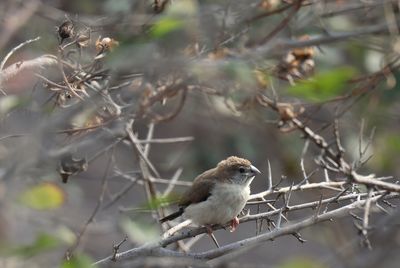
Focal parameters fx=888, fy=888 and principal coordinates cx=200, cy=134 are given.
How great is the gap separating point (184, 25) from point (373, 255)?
A: 1698mm

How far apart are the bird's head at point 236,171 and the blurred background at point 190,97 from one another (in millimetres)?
349

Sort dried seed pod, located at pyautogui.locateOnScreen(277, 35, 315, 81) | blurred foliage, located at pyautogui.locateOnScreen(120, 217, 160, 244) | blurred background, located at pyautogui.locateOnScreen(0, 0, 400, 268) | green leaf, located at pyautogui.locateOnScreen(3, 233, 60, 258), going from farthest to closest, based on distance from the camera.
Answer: dried seed pod, located at pyautogui.locateOnScreen(277, 35, 315, 81) < blurred foliage, located at pyautogui.locateOnScreen(120, 217, 160, 244) < blurred background, located at pyautogui.locateOnScreen(0, 0, 400, 268) < green leaf, located at pyautogui.locateOnScreen(3, 233, 60, 258)

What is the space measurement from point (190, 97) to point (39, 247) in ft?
17.4

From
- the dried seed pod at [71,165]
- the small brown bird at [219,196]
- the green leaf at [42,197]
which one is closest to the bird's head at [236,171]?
the small brown bird at [219,196]

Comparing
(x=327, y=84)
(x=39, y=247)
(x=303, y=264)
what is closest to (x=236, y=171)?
(x=327, y=84)

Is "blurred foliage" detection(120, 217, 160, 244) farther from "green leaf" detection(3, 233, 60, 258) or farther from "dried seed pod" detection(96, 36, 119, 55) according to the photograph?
"green leaf" detection(3, 233, 60, 258)

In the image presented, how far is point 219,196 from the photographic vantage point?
5934 millimetres

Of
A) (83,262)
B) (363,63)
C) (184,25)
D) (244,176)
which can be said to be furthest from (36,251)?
(363,63)

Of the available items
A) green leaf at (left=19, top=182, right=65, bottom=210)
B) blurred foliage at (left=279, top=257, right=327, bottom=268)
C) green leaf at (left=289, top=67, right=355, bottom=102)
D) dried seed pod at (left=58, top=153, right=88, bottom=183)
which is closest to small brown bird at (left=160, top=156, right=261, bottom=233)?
dried seed pod at (left=58, top=153, right=88, bottom=183)

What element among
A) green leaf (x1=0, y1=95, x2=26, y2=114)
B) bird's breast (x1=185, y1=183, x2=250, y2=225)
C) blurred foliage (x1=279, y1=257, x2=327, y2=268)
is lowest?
bird's breast (x1=185, y1=183, x2=250, y2=225)

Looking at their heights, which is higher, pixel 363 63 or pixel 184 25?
pixel 184 25

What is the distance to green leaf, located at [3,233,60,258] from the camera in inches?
115

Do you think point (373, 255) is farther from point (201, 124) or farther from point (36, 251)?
point (201, 124)

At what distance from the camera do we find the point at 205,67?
379 cm
